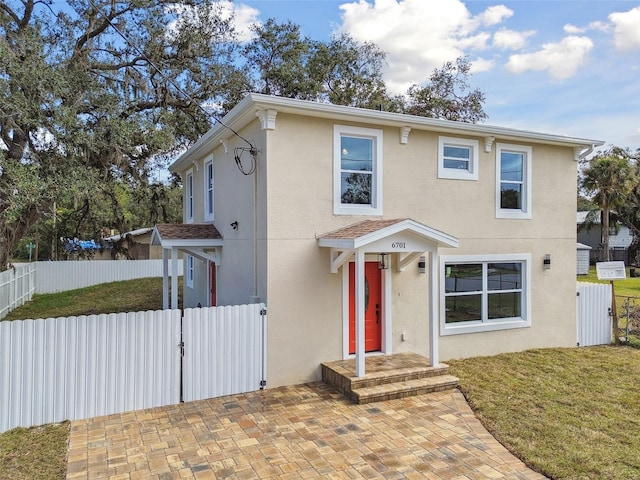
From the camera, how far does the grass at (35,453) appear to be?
184 inches

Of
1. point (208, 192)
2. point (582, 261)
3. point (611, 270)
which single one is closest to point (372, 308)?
point (208, 192)

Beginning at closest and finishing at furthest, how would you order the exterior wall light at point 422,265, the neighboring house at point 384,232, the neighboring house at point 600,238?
the neighboring house at point 384,232
the exterior wall light at point 422,265
the neighboring house at point 600,238

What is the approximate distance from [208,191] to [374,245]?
6171 millimetres

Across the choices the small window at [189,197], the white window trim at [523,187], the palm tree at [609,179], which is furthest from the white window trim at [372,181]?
the palm tree at [609,179]

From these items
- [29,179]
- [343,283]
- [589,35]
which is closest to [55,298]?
[29,179]

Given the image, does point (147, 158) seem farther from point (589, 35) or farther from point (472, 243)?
point (589, 35)

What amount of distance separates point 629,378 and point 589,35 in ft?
30.5

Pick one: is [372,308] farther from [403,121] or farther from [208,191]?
[208,191]

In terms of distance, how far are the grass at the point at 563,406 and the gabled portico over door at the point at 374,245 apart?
1.44 m

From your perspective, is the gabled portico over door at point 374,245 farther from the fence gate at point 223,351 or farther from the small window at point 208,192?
the small window at point 208,192

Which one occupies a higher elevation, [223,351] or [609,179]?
[609,179]

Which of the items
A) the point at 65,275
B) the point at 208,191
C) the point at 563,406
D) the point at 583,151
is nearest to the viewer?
the point at 563,406

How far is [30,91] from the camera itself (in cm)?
830

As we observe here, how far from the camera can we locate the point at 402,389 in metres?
7.13
